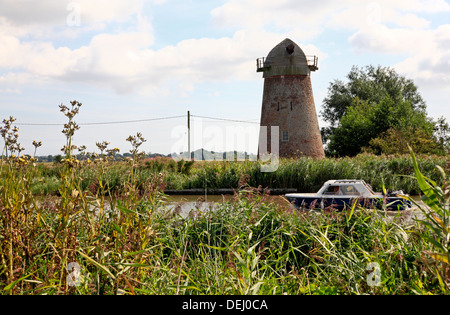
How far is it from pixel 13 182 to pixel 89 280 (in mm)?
965

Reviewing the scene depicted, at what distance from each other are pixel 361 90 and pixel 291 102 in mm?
17251

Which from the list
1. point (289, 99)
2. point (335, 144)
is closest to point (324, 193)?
point (289, 99)

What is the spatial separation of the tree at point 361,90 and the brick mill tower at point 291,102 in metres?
15.6

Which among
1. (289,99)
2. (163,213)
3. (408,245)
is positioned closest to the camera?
(408,245)

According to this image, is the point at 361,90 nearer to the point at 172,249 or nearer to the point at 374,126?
the point at 374,126

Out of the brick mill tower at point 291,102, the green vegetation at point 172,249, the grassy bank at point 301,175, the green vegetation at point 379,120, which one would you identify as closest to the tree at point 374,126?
the green vegetation at point 379,120

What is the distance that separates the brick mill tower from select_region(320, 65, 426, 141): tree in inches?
616

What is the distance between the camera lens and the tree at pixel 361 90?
43.0 m

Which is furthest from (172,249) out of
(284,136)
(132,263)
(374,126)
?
(374,126)

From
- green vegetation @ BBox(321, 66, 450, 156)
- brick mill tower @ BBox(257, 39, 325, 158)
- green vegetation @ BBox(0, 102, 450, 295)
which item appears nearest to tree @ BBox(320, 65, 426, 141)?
green vegetation @ BBox(321, 66, 450, 156)

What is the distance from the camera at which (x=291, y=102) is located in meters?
28.5

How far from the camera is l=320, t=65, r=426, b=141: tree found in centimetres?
4297
